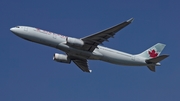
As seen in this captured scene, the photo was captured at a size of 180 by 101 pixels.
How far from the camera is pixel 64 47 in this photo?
180 ft

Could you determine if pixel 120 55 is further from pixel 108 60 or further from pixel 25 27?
pixel 25 27

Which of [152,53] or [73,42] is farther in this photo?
→ [152,53]

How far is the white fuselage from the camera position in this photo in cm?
5450

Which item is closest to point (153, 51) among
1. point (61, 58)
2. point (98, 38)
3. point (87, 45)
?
point (98, 38)

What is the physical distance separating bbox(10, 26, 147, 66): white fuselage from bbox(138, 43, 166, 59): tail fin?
18.3 ft

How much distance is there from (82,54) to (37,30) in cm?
771

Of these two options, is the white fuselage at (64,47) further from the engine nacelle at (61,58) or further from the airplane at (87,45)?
the engine nacelle at (61,58)

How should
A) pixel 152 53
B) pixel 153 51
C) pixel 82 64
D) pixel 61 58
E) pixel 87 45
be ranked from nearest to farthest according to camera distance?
pixel 87 45 < pixel 61 58 < pixel 82 64 < pixel 152 53 < pixel 153 51

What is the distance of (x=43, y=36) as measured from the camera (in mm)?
54375

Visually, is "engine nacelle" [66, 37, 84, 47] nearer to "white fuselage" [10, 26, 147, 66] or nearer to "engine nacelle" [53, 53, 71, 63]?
"white fuselage" [10, 26, 147, 66]

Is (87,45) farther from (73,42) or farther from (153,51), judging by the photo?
(153,51)

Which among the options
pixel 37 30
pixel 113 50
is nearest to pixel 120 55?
pixel 113 50

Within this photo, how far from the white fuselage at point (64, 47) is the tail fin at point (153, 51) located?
18.3 ft

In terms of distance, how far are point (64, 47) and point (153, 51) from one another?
18.4 m
